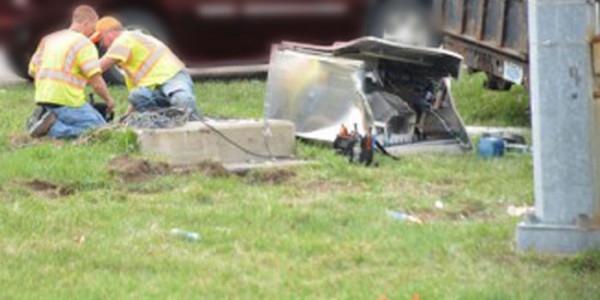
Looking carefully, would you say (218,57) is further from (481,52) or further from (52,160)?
(52,160)

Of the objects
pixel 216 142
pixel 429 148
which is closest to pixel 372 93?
pixel 429 148

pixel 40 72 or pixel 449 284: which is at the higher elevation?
pixel 40 72

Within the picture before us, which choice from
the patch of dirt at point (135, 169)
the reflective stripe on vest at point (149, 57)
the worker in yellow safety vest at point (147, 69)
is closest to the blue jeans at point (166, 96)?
the worker in yellow safety vest at point (147, 69)

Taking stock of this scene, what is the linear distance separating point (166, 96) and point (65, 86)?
3.01ft

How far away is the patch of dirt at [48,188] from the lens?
10898 millimetres

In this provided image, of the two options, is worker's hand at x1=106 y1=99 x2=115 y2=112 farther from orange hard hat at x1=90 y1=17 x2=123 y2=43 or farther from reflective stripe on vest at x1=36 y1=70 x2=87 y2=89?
orange hard hat at x1=90 y1=17 x2=123 y2=43

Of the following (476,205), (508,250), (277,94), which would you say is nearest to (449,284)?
(508,250)

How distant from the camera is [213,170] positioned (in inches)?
459

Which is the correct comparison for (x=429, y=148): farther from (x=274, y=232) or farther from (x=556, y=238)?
(x=556, y=238)

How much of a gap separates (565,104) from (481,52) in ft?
20.1

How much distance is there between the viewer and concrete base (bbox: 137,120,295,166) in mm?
12070

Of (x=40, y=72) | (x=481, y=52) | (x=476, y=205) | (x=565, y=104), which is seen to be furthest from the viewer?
(x=481, y=52)

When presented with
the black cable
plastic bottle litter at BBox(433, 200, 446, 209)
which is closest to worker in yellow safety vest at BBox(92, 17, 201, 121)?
the black cable

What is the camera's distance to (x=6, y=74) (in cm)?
1881
